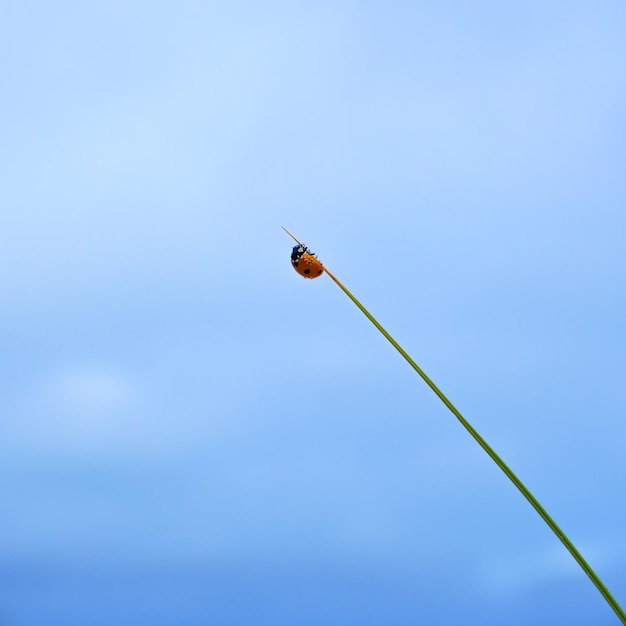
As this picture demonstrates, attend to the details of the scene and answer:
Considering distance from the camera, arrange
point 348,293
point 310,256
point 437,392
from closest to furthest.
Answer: point 437,392 < point 348,293 < point 310,256

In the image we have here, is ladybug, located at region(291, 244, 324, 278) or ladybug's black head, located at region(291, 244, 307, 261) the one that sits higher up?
ladybug's black head, located at region(291, 244, 307, 261)

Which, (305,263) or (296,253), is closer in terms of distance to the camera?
(305,263)

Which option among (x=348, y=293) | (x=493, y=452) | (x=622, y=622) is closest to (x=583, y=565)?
(x=622, y=622)

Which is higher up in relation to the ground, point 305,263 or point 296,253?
point 296,253

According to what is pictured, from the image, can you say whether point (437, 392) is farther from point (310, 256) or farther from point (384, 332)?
point (310, 256)

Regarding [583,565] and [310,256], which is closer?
[583,565]

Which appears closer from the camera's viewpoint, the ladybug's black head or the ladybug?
the ladybug

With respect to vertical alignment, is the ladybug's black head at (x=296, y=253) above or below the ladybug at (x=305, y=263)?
above

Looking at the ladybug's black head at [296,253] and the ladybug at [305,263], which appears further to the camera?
the ladybug's black head at [296,253]
